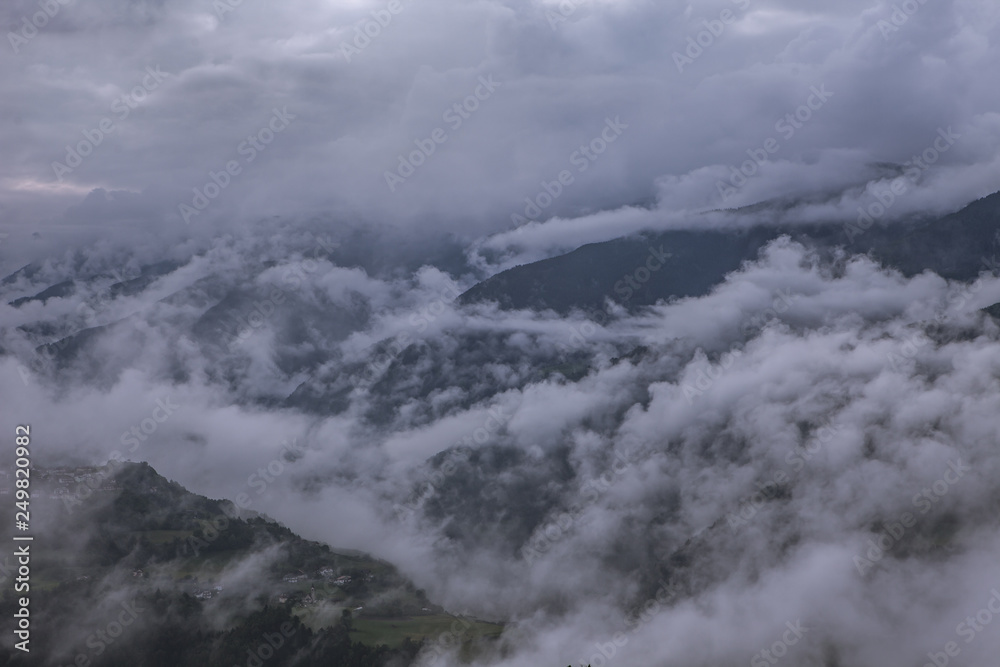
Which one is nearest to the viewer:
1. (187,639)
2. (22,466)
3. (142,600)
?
(22,466)

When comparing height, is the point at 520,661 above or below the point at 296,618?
below

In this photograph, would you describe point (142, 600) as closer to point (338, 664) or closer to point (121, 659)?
point (121, 659)

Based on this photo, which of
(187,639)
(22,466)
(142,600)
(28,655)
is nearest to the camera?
(22,466)

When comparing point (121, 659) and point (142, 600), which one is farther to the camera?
point (142, 600)

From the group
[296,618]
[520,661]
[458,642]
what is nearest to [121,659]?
[296,618]

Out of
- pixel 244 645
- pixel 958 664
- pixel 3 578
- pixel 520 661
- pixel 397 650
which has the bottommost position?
pixel 958 664

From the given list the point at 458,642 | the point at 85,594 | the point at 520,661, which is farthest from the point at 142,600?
the point at 520,661

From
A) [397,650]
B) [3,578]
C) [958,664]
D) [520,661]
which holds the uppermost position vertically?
[3,578]

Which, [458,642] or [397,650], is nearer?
[397,650]

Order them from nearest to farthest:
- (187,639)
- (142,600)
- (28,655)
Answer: (28,655) < (187,639) < (142,600)

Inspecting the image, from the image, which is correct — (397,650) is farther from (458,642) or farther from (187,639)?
(187,639)
